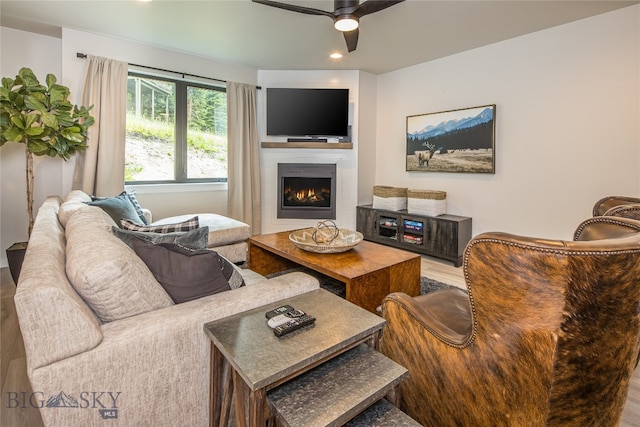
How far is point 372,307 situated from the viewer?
1925mm

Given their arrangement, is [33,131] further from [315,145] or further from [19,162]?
[315,145]

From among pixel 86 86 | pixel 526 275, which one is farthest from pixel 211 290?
pixel 86 86

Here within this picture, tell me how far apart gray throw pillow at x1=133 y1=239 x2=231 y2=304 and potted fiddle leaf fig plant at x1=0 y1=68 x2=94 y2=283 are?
215cm

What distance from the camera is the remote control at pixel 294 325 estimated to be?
1.06m

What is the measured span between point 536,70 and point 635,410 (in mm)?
3091

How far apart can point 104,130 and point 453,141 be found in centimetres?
397

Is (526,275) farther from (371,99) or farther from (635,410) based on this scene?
(371,99)

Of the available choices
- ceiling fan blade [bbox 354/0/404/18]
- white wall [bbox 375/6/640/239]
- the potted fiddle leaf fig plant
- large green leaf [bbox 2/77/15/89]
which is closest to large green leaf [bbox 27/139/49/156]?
the potted fiddle leaf fig plant

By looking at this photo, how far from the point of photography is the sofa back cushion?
3.38ft

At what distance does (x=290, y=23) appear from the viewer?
3135mm

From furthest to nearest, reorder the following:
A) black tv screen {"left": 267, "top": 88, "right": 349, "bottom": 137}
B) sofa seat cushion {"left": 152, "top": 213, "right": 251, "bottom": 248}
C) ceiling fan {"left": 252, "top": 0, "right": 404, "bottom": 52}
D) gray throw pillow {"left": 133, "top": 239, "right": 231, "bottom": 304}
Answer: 1. black tv screen {"left": 267, "top": 88, "right": 349, "bottom": 137}
2. sofa seat cushion {"left": 152, "top": 213, "right": 251, "bottom": 248}
3. ceiling fan {"left": 252, "top": 0, "right": 404, "bottom": 52}
4. gray throw pillow {"left": 133, "top": 239, "right": 231, "bottom": 304}

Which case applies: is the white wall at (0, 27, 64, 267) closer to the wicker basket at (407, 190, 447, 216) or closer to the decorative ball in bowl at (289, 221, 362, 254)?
the decorative ball in bowl at (289, 221, 362, 254)

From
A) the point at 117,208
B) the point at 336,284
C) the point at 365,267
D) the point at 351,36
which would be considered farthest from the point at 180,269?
the point at 351,36

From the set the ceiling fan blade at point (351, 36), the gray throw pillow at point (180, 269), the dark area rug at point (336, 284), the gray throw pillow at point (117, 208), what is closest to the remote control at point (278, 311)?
the gray throw pillow at point (180, 269)
